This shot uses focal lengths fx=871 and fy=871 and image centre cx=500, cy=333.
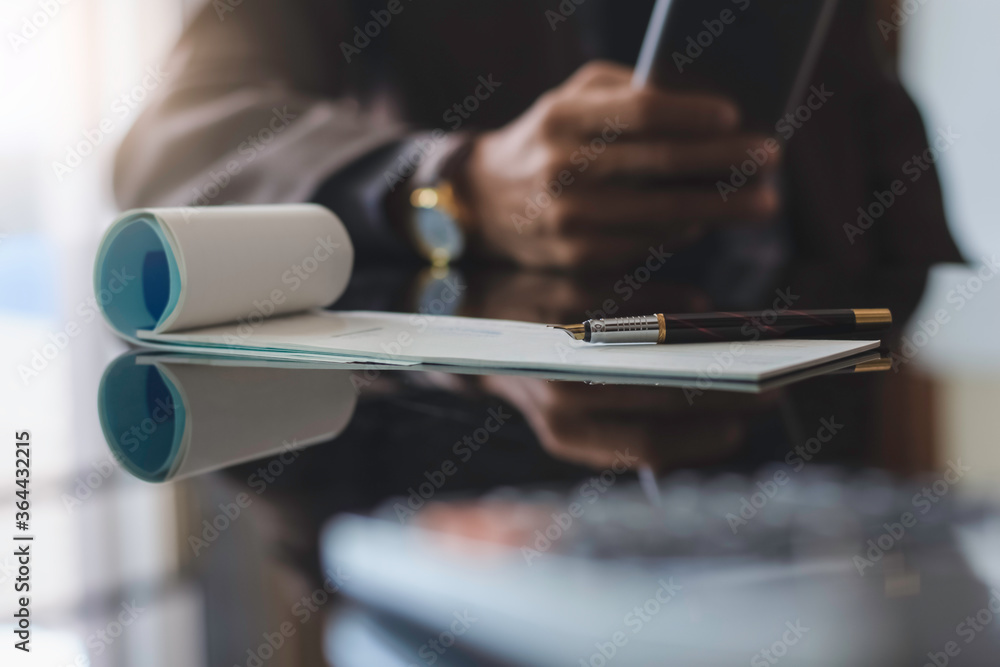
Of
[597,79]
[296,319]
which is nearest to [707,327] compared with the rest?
A: [296,319]

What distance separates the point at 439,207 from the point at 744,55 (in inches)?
26.1

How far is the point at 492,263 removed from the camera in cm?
140

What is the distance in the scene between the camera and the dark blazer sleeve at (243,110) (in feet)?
4.86

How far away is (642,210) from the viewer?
1131 millimetres

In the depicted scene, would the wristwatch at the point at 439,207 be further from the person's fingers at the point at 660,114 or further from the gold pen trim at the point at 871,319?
the gold pen trim at the point at 871,319

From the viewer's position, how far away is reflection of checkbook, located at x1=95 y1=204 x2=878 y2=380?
1.66ft

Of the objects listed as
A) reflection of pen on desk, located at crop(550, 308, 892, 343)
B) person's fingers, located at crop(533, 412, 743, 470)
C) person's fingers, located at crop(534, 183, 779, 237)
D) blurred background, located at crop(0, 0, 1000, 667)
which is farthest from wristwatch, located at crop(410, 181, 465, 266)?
person's fingers, located at crop(533, 412, 743, 470)

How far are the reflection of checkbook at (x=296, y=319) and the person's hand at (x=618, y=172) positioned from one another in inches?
18.8

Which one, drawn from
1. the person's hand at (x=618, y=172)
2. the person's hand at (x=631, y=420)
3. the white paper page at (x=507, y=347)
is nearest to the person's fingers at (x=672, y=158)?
the person's hand at (x=618, y=172)

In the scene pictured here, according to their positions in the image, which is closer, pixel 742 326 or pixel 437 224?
pixel 742 326

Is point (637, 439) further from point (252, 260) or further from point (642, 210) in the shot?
point (642, 210)

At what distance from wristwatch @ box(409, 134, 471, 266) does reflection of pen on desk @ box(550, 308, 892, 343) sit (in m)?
0.77

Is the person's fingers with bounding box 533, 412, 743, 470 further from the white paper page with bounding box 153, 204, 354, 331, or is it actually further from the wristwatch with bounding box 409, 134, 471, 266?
the wristwatch with bounding box 409, 134, 471, 266

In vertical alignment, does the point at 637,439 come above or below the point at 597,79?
below
